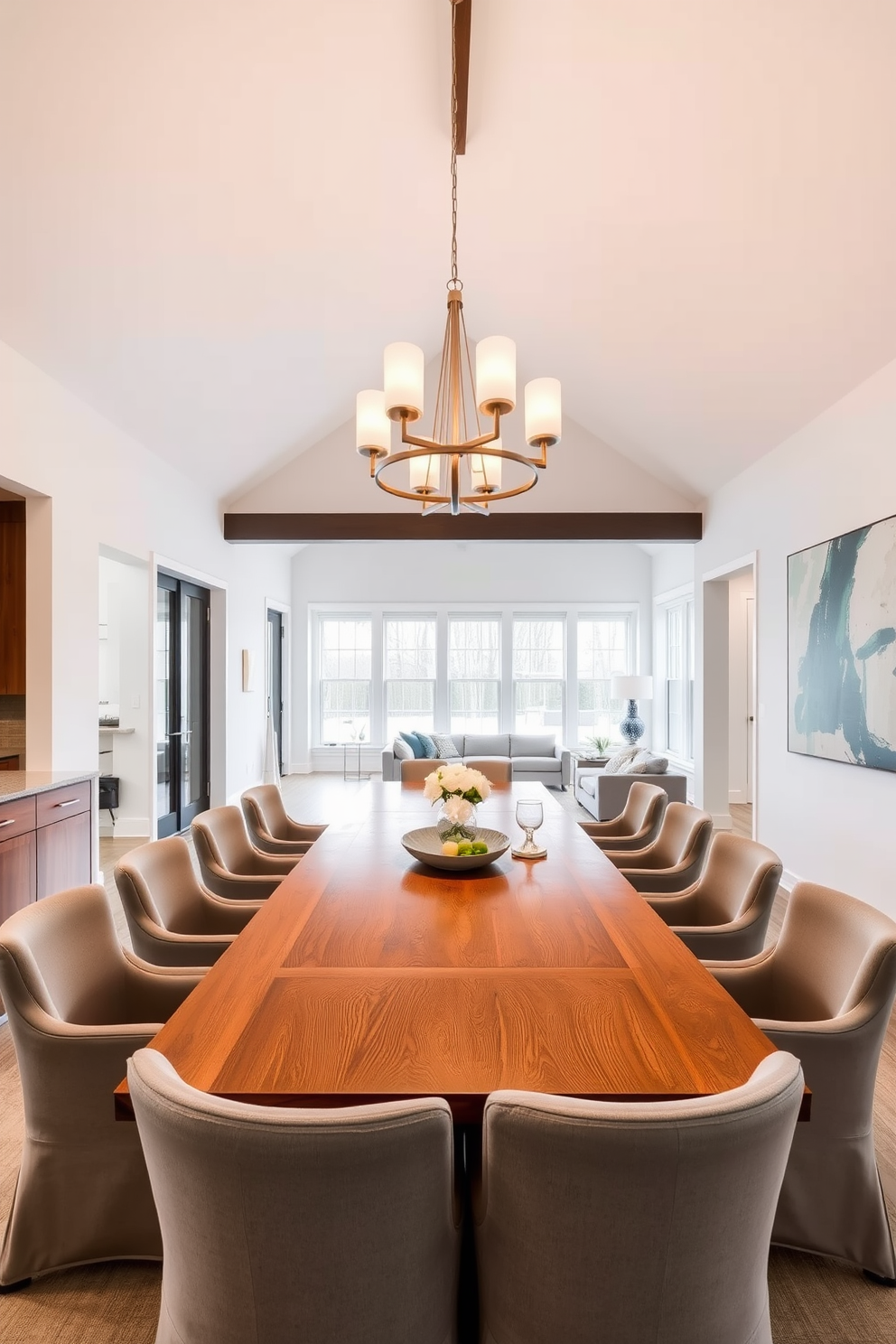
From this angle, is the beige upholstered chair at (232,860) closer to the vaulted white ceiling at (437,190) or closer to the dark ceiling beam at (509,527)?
the vaulted white ceiling at (437,190)

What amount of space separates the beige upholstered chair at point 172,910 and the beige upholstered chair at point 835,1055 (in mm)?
1345

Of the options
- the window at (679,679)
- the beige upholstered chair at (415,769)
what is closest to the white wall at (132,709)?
the beige upholstered chair at (415,769)

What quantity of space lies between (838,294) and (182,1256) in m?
4.10

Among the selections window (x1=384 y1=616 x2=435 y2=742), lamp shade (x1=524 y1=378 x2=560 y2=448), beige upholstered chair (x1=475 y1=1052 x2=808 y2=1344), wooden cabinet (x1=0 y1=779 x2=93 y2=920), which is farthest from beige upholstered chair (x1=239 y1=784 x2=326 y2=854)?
window (x1=384 y1=616 x2=435 y2=742)

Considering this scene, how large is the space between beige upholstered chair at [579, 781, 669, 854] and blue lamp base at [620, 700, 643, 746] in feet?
16.3

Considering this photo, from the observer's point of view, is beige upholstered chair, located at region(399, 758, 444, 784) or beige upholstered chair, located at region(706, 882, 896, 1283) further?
beige upholstered chair, located at region(399, 758, 444, 784)

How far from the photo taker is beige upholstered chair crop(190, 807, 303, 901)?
2.64m

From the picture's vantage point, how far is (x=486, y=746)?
8922 mm

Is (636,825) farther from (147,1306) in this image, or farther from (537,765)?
(537,765)

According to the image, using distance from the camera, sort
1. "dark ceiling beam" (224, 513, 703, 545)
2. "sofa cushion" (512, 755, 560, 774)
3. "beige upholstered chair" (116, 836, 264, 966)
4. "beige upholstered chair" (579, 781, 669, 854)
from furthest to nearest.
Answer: "sofa cushion" (512, 755, 560, 774) < "dark ceiling beam" (224, 513, 703, 545) < "beige upholstered chair" (579, 781, 669, 854) < "beige upholstered chair" (116, 836, 264, 966)

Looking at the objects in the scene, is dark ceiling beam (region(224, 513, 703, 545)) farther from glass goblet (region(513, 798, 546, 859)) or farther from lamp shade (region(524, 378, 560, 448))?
glass goblet (region(513, 798, 546, 859))

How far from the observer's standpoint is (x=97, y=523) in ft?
14.6

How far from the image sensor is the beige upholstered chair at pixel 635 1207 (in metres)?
0.83

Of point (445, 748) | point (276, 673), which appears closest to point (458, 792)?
point (445, 748)
